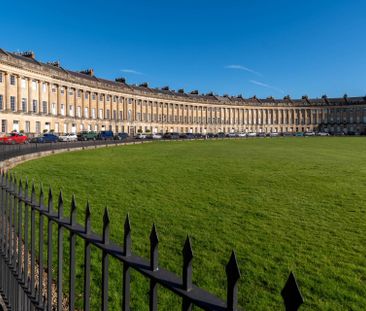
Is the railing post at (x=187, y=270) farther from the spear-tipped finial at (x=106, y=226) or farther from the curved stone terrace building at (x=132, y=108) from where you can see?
the curved stone terrace building at (x=132, y=108)

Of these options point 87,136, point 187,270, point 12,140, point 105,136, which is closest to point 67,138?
point 87,136

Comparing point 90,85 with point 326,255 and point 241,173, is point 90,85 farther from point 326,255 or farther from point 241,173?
point 326,255

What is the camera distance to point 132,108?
329ft

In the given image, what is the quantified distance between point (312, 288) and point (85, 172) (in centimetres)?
1398

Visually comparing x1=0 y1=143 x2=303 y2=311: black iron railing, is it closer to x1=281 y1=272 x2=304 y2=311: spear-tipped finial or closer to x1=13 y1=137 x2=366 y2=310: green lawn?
x1=281 y1=272 x2=304 y2=311: spear-tipped finial

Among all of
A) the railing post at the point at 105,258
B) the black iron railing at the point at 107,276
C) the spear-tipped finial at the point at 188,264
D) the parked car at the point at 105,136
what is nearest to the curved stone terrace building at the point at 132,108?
the parked car at the point at 105,136

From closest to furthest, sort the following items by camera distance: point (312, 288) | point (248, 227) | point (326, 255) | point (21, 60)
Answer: point (312, 288) → point (326, 255) → point (248, 227) → point (21, 60)

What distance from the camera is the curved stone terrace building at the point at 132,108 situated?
62.7 m

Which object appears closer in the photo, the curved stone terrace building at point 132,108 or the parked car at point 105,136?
the curved stone terrace building at point 132,108

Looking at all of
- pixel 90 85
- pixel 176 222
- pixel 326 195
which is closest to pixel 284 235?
pixel 176 222

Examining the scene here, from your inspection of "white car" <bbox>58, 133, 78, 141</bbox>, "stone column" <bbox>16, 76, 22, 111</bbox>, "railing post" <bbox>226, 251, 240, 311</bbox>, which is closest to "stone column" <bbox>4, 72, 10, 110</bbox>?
"stone column" <bbox>16, 76, 22, 111</bbox>

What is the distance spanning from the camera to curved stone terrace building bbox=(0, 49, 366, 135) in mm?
62719

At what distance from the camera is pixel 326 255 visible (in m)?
6.37

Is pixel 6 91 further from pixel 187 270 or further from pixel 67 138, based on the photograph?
pixel 187 270
